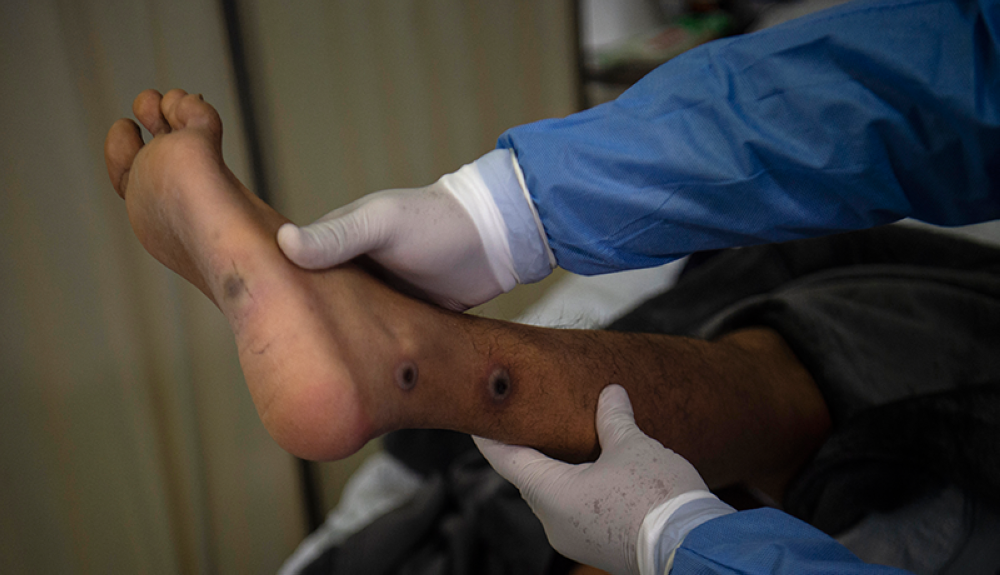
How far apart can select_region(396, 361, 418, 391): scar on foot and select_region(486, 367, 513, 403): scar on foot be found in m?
0.09

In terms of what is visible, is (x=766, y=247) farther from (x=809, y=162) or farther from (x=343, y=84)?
(x=343, y=84)

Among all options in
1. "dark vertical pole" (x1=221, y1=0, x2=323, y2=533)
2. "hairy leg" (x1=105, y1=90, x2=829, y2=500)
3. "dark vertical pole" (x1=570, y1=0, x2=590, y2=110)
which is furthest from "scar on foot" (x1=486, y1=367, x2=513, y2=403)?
"dark vertical pole" (x1=570, y1=0, x2=590, y2=110)

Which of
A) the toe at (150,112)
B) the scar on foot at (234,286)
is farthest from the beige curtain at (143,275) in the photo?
the toe at (150,112)

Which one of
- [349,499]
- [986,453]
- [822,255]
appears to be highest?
[822,255]

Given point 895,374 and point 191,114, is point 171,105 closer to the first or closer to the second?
point 191,114

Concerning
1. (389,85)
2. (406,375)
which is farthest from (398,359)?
(389,85)

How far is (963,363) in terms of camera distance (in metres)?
0.75

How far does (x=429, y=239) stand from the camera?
0.58 metres

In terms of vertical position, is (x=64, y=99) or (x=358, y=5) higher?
(x=358, y=5)

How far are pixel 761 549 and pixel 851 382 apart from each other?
407 mm

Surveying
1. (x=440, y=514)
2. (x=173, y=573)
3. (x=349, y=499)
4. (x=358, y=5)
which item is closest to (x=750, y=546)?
(x=440, y=514)

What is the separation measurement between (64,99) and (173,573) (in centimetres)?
94

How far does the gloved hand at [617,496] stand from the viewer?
0.52 m

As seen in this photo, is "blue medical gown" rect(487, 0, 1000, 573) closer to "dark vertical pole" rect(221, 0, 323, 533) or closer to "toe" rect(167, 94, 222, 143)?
"toe" rect(167, 94, 222, 143)
